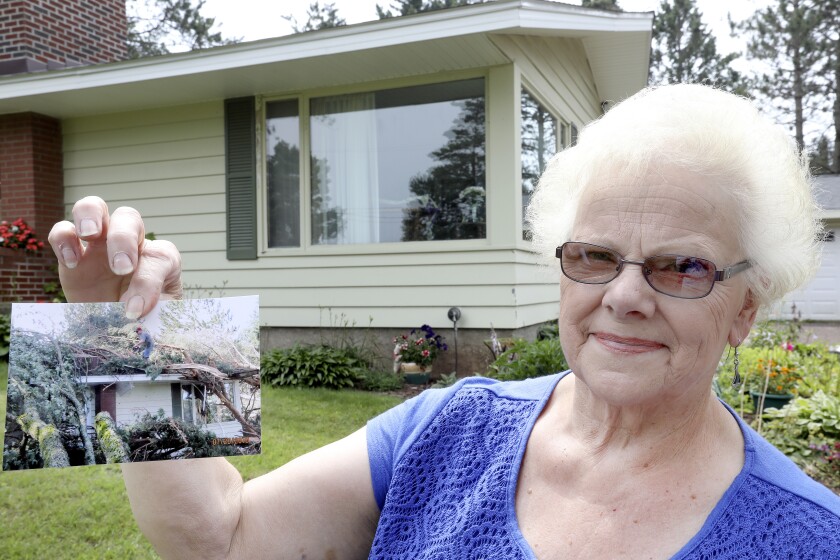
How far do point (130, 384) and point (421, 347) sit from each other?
517 cm

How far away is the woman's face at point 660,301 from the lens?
3.66 ft

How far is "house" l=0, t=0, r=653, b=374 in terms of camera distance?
6.20 m

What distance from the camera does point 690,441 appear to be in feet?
3.91

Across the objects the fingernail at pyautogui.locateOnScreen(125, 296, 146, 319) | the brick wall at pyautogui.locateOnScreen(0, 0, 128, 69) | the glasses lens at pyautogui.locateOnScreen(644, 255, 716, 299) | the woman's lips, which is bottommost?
the woman's lips

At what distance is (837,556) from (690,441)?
0.27 meters

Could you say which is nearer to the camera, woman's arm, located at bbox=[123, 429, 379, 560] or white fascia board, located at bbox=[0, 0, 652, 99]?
woman's arm, located at bbox=[123, 429, 379, 560]

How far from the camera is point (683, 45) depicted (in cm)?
2389

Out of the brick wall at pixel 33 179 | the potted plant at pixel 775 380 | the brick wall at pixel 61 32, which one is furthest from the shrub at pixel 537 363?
the brick wall at pixel 61 32

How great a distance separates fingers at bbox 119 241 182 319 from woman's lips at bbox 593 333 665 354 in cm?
74

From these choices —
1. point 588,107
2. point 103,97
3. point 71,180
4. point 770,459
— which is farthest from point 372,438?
point 588,107

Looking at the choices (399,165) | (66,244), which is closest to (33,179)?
(399,165)

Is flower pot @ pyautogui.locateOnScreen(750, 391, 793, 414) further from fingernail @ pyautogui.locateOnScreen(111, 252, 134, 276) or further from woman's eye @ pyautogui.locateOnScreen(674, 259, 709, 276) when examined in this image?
fingernail @ pyautogui.locateOnScreen(111, 252, 134, 276)

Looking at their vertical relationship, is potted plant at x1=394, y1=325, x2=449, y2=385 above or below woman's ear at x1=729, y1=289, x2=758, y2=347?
below

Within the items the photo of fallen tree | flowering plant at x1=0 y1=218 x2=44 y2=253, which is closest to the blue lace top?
the photo of fallen tree
